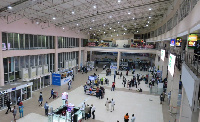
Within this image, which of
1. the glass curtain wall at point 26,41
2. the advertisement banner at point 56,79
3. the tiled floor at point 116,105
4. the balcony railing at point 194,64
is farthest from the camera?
the advertisement banner at point 56,79

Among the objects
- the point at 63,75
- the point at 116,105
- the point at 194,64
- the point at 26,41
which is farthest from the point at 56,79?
the point at 194,64

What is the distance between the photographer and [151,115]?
1314 cm

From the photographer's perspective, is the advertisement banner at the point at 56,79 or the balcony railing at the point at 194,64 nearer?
the balcony railing at the point at 194,64

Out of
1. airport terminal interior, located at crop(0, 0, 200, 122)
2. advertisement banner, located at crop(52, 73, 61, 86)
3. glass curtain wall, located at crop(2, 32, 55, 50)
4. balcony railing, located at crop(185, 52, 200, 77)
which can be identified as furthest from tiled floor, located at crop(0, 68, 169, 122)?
balcony railing, located at crop(185, 52, 200, 77)

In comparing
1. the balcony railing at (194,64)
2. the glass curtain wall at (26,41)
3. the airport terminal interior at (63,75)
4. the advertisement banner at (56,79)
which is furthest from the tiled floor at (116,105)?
the balcony railing at (194,64)

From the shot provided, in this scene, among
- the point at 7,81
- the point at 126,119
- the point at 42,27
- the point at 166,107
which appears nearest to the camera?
the point at 126,119

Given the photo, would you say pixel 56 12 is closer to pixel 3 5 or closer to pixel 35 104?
pixel 3 5

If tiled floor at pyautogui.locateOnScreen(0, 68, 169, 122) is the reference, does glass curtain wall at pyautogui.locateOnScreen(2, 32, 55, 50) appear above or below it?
above

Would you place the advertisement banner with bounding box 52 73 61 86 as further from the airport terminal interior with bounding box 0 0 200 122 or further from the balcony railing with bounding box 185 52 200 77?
the balcony railing with bounding box 185 52 200 77

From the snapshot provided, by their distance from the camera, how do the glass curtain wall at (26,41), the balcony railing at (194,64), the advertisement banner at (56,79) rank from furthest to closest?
the advertisement banner at (56,79) < the glass curtain wall at (26,41) < the balcony railing at (194,64)

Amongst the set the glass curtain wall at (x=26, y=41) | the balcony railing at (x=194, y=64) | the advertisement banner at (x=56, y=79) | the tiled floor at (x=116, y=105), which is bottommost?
the tiled floor at (x=116, y=105)

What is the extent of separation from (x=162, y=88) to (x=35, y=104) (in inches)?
560

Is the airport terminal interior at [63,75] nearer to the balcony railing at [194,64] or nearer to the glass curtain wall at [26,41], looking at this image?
the glass curtain wall at [26,41]

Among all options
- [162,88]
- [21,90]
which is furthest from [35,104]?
[162,88]
